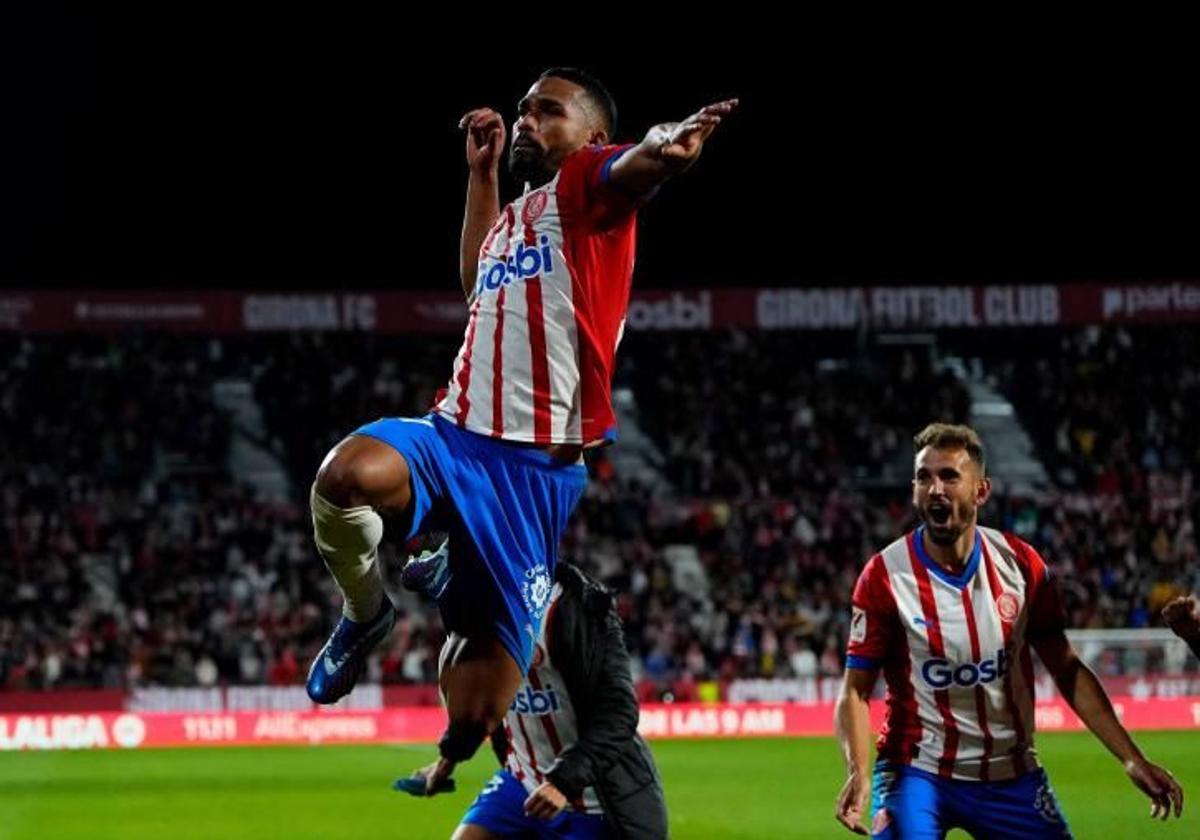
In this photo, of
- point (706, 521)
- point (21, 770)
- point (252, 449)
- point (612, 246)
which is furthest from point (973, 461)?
point (252, 449)

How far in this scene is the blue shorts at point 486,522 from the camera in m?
6.13

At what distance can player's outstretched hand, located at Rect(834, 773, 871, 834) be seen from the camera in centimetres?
726

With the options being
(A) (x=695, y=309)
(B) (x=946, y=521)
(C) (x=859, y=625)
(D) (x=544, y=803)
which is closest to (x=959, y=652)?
(C) (x=859, y=625)

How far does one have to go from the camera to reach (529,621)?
6.29m

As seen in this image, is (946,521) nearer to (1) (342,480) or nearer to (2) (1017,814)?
(2) (1017,814)

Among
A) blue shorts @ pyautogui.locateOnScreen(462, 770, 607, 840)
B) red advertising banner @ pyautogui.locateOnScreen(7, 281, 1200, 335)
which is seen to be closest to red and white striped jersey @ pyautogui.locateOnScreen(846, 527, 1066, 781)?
blue shorts @ pyautogui.locateOnScreen(462, 770, 607, 840)

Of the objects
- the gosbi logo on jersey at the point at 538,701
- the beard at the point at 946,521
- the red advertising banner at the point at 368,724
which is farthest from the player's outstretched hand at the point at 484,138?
the red advertising banner at the point at 368,724

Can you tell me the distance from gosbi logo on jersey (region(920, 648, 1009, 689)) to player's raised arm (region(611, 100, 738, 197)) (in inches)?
110

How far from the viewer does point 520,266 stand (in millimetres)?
6371

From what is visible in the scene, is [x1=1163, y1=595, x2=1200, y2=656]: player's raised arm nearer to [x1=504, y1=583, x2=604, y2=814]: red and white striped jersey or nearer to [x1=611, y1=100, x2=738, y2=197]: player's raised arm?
[x1=504, y1=583, x2=604, y2=814]: red and white striped jersey

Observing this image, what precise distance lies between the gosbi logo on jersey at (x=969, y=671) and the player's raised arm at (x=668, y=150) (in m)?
2.80

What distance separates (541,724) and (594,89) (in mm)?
2448

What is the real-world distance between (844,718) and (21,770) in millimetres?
17195

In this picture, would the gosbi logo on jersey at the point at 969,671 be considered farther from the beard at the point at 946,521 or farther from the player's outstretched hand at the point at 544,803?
the player's outstretched hand at the point at 544,803
